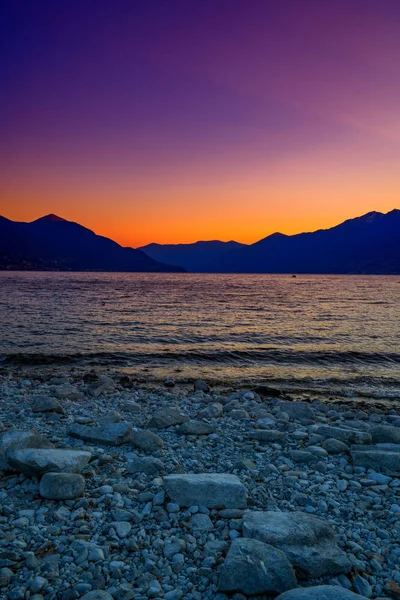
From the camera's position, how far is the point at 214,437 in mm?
8734

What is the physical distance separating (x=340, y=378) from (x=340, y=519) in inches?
491

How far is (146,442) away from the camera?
7828 mm

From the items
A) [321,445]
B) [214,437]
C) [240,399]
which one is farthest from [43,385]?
[321,445]

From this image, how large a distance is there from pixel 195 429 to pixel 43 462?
153 inches

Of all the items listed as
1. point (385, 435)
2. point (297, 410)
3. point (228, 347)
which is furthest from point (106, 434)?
Answer: point (228, 347)

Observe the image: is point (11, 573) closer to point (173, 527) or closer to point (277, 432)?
point (173, 527)

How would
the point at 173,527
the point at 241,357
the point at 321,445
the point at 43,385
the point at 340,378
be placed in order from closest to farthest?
the point at 173,527
the point at 321,445
the point at 43,385
the point at 340,378
the point at 241,357

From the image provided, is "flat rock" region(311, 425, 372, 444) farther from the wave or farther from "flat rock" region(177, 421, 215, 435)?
the wave

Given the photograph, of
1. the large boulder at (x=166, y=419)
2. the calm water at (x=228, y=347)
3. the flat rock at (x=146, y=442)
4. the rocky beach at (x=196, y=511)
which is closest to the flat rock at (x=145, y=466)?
the rocky beach at (x=196, y=511)

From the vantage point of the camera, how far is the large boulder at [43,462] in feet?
19.5

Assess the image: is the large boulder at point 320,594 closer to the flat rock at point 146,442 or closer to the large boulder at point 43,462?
the large boulder at point 43,462

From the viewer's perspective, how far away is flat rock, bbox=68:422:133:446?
7.87 metres

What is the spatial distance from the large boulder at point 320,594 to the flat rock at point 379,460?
393cm

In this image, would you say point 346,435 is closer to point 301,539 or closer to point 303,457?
point 303,457
